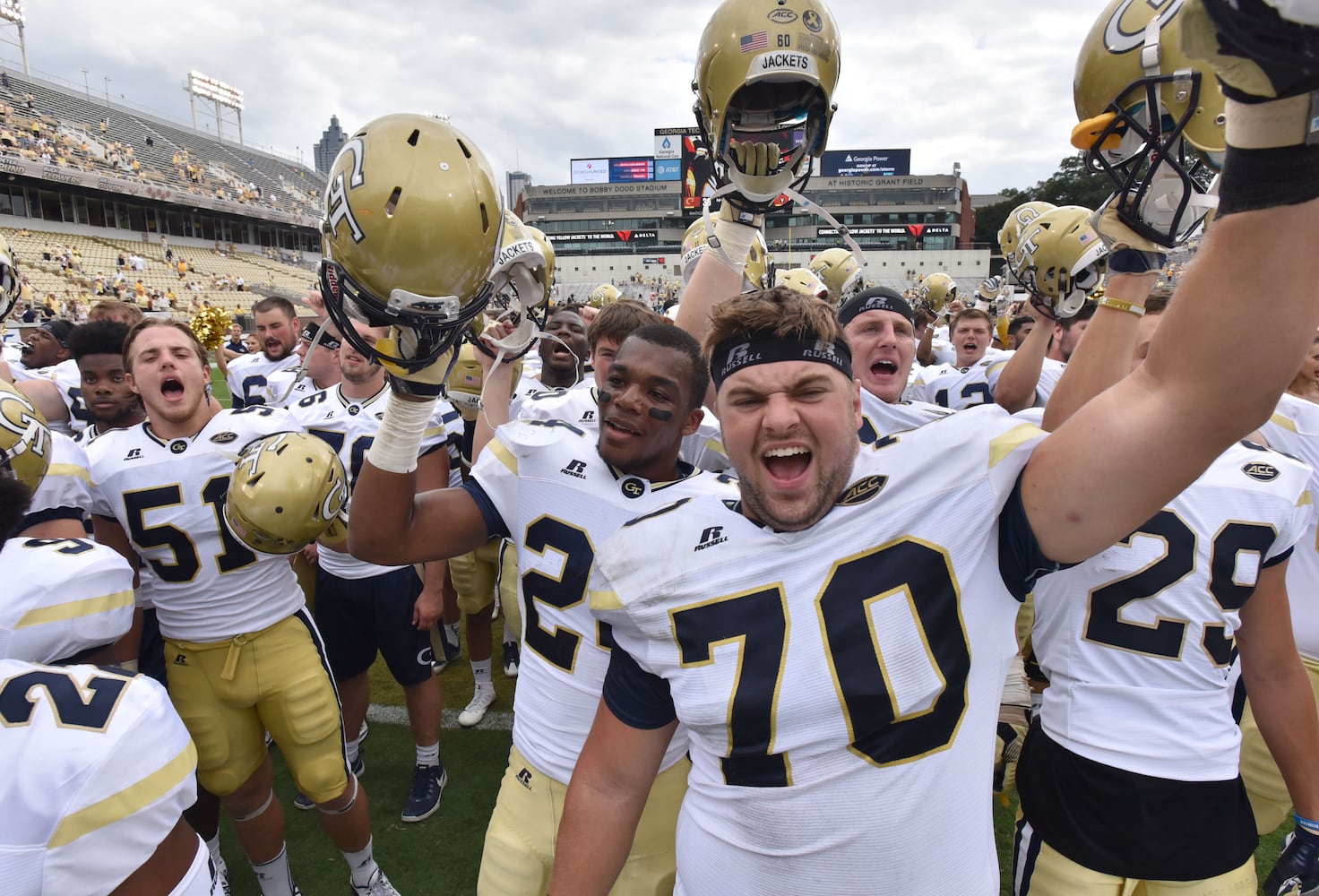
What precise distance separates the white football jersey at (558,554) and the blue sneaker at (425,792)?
1.61 metres

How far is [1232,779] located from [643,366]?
1.98m

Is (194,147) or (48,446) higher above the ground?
(194,147)

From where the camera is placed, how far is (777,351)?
60.1 inches

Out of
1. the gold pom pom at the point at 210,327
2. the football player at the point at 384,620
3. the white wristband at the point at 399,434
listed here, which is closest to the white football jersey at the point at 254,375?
the gold pom pom at the point at 210,327

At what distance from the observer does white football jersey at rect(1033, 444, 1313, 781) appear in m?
1.87

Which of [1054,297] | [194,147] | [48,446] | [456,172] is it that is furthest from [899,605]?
[194,147]

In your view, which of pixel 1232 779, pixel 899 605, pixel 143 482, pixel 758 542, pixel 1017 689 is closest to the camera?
pixel 899 605

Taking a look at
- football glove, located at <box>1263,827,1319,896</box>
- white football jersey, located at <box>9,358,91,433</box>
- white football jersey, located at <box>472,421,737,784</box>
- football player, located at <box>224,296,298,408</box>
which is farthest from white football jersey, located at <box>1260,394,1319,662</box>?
white football jersey, located at <box>9,358,91,433</box>

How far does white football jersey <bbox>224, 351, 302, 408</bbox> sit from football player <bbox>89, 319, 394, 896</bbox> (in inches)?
103

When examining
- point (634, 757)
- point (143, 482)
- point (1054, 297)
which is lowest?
point (634, 757)

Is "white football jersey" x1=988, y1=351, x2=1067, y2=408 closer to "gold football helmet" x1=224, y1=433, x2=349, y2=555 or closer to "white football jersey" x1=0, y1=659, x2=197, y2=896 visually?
"gold football helmet" x1=224, y1=433, x2=349, y2=555

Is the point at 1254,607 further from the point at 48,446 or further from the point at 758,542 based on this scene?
the point at 48,446

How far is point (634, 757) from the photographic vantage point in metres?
1.57

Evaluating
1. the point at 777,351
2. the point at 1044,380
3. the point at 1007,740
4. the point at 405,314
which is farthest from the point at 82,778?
the point at 1044,380
